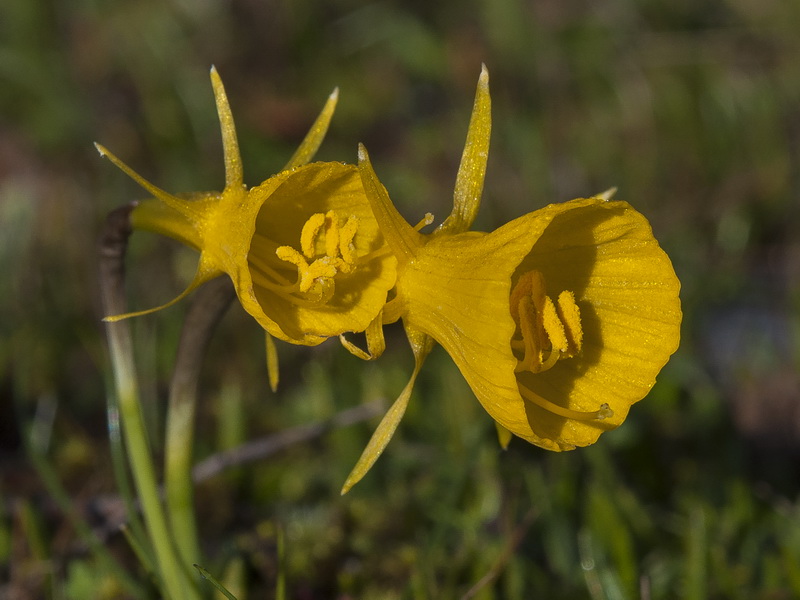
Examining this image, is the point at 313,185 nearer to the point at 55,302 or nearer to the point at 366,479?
the point at 366,479

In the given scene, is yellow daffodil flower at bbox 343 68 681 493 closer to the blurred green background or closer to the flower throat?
the flower throat

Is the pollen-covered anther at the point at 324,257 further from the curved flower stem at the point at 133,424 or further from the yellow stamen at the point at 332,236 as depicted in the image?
the curved flower stem at the point at 133,424

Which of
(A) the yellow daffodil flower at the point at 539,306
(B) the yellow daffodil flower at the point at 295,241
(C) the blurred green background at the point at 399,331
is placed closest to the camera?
(A) the yellow daffodil flower at the point at 539,306

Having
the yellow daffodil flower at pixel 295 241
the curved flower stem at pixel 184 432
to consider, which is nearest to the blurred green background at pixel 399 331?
the curved flower stem at pixel 184 432

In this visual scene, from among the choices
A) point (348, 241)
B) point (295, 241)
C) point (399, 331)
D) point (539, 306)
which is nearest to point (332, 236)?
point (348, 241)

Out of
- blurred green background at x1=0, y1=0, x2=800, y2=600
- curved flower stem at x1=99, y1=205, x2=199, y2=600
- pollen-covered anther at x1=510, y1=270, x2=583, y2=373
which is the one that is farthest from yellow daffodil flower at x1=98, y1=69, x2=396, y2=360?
blurred green background at x1=0, y1=0, x2=800, y2=600
